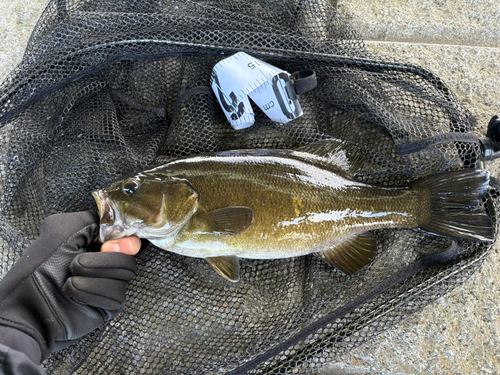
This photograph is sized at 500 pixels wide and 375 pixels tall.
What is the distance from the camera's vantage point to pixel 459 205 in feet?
5.97

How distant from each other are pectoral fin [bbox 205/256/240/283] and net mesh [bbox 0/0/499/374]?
0.19 metres

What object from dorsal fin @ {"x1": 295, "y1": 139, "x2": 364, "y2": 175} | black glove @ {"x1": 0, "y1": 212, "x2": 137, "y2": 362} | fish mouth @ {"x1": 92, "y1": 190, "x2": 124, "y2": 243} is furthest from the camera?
dorsal fin @ {"x1": 295, "y1": 139, "x2": 364, "y2": 175}

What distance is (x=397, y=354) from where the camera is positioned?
2053 millimetres

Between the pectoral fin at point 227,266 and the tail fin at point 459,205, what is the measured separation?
1101 mm

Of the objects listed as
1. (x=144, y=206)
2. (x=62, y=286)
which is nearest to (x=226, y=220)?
(x=144, y=206)

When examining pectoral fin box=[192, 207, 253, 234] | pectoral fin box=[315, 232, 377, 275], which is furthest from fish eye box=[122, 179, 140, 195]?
pectoral fin box=[315, 232, 377, 275]

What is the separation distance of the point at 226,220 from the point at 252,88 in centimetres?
80

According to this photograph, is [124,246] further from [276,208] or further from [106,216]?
[276,208]

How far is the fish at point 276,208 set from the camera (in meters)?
1.75

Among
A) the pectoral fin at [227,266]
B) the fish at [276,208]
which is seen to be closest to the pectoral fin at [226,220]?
the fish at [276,208]

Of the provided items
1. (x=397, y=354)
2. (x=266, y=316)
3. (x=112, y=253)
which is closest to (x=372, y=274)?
(x=397, y=354)

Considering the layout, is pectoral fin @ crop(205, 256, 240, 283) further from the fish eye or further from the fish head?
the fish eye

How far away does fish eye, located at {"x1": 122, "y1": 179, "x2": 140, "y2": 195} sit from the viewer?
1708 mm

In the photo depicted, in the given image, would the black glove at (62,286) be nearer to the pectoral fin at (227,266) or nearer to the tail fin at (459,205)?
the pectoral fin at (227,266)
